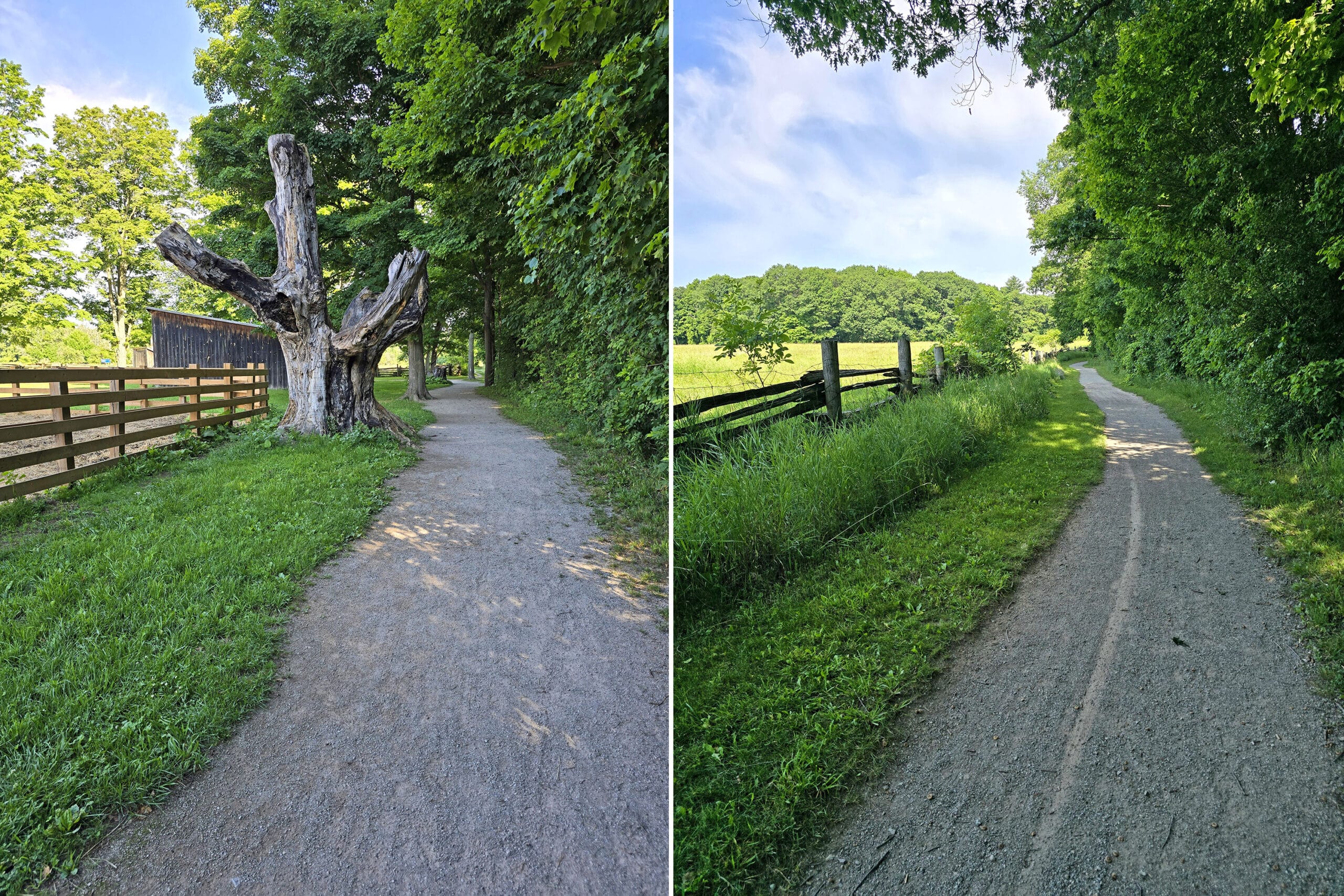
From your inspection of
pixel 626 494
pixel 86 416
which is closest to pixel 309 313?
pixel 86 416

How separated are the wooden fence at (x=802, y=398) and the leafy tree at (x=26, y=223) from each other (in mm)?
16861

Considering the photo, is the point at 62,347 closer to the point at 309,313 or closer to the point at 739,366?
the point at 309,313

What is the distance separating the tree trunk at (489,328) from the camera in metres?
19.1

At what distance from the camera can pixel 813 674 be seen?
286 cm

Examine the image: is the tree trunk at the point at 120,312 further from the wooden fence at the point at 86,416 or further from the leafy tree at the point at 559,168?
the wooden fence at the point at 86,416

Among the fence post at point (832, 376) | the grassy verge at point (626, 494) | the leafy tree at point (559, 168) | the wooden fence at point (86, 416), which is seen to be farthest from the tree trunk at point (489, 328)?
the fence post at point (832, 376)

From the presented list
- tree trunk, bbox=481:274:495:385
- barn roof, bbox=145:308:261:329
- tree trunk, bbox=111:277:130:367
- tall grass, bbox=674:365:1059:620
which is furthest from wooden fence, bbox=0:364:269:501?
barn roof, bbox=145:308:261:329

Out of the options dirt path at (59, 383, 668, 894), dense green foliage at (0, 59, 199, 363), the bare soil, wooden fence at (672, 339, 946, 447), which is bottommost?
dirt path at (59, 383, 668, 894)

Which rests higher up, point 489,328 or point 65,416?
point 489,328

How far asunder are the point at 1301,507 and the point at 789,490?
365 centimetres

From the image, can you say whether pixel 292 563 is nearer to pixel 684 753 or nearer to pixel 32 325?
pixel 684 753

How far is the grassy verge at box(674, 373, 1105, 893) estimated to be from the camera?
6.57 feet

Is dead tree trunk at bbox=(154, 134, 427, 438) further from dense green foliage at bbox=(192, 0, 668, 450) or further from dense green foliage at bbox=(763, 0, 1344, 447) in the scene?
dense green foliage at bbox=(763, 0, 1344, 447)

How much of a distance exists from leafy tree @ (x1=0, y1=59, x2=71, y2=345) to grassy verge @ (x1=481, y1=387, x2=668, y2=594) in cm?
1215
